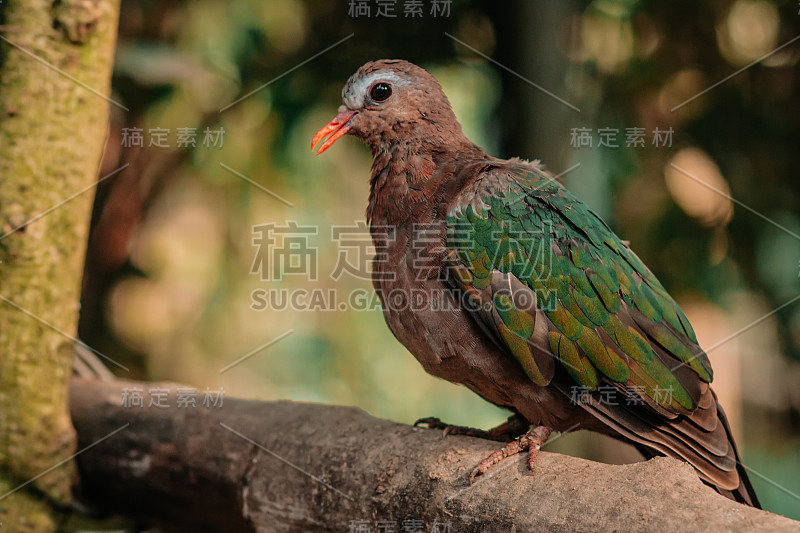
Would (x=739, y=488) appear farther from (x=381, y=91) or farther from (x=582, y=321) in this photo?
(x=381, y=91)

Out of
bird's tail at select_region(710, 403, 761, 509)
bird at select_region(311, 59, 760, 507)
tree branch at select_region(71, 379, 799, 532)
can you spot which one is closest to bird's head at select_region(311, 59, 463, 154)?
bird at select_region(311, 59, 760, 507)

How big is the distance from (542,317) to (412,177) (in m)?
0.75

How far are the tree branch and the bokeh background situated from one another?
5.60ft

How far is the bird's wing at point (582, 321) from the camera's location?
7.60ft

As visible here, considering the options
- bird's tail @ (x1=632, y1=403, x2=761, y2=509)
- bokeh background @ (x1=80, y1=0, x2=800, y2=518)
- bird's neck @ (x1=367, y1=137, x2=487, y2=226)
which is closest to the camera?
bird's tail @ (x1=632, y1=403, x2=761, y2=509)

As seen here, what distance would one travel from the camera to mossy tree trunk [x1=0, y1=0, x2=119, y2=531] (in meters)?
2.98

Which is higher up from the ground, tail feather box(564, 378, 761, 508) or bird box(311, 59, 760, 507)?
bird box(311, 59, 760, 507)

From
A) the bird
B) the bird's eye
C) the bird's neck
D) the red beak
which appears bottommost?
the bird

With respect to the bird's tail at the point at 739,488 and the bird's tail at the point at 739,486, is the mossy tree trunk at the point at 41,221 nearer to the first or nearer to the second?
the bird's tail at the point at 739,486

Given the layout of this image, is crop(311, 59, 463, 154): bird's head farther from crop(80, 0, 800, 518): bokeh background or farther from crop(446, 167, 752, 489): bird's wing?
crop(80, 0, 800, 518): bokeh background

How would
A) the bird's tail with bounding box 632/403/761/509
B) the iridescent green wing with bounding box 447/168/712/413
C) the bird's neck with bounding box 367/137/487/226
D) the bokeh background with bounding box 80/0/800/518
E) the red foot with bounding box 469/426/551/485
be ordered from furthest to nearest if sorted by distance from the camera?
the bokeh background with bounding box 80/0/800/518 < the bird's neck with bounding box 367/137/487/226 < the bird's tail with bounding box 632/403/761/509 < the iridescent green wing with bounding box 447/168/712/413 < the red foot with bounding box 469/426/551/485

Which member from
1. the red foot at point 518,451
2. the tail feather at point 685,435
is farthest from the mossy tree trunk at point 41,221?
the tail feather at point 685,435

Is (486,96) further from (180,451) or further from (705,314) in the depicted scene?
(180,451)

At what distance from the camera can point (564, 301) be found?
2.37 metres
